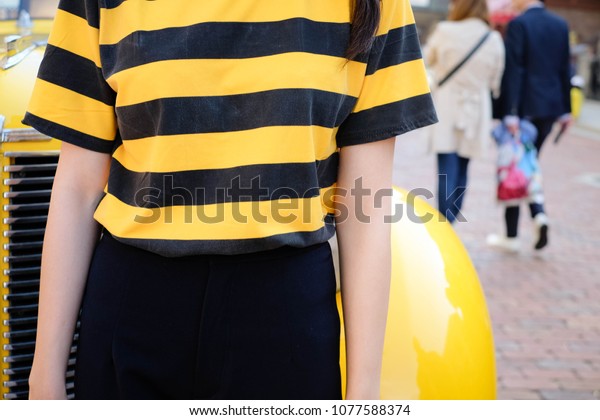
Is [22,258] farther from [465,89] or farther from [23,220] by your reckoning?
[465,89]

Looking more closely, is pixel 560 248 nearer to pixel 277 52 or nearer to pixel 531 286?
pixel 531 286

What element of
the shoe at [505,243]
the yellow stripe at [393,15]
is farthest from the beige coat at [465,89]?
the yellow stripe at [393,15]

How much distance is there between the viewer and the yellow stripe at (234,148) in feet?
4.11

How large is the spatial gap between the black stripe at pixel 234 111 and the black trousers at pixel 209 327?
0.72 ft

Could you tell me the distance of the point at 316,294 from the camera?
4.36ft

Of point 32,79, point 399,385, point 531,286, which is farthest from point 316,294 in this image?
point 531,286

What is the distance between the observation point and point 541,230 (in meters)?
5.86

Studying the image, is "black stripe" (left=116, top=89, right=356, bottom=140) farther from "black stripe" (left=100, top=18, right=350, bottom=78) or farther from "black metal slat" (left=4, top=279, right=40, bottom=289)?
"black metal slat" (left=4, top=279, right=40, bottom=289)

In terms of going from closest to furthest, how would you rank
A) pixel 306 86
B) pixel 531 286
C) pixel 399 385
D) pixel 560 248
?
1. pixel 306 86
2. pixel 399 385
3. pixel 531 286
4. pixel 560 248

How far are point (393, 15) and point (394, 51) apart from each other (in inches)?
2.5

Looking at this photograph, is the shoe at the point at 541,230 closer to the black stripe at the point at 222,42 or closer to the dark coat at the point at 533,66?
the dark coat at the point at 533,66

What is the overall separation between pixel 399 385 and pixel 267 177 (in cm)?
98

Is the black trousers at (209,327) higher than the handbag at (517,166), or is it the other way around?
the black trousers at (209,327)

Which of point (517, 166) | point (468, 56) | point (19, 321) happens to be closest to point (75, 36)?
point (19, 321)
